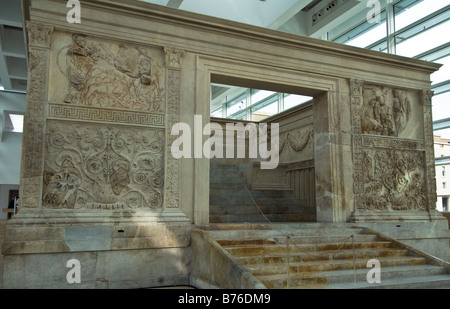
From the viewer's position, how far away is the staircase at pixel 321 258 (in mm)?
5488

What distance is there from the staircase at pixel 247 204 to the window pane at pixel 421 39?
648 centimetres

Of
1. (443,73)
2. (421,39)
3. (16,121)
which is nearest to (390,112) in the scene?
(443,73)

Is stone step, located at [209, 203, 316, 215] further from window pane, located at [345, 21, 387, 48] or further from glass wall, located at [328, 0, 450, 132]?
window pane, located at [345, 21, 387, 48]

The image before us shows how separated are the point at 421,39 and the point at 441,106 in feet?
7.37

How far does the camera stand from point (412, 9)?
12.8m

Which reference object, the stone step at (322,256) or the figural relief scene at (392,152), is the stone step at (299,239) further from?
the figural relief scene at (392,152)

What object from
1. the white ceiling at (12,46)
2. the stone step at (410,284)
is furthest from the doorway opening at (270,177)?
the white ceiling at (12,46)

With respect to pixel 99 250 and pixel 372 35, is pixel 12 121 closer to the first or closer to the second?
pixel 99 250

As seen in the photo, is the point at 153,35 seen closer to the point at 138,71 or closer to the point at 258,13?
the point at 138,71

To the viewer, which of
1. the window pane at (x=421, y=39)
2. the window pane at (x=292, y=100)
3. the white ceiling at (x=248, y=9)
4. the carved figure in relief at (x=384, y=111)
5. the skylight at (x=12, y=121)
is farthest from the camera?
the skylight at (x=12, y=121)
